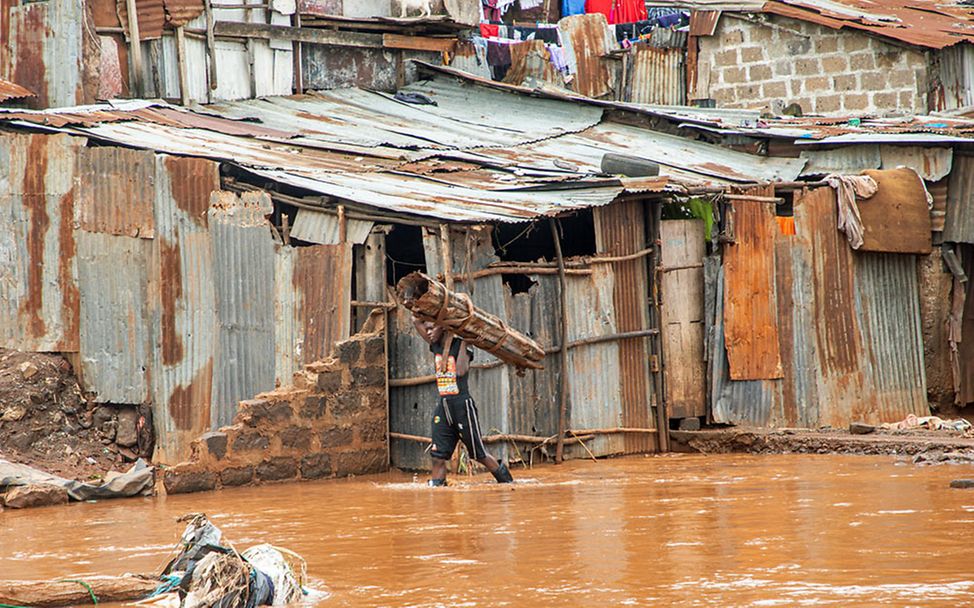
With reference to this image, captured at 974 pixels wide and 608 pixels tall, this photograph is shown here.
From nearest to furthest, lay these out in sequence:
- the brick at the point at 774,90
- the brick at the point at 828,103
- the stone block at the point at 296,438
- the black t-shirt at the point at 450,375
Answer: the black t-shirt at the point at 450,375
the stone block at the point at 296,438
the brick at the point at 828,103
the brick at the point at 774,90

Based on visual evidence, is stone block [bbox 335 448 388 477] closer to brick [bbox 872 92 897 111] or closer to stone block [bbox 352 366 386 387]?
stone block [bbox 352 366 386 387]

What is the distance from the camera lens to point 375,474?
13.6 meters

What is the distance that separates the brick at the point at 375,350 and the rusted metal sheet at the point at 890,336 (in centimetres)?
543

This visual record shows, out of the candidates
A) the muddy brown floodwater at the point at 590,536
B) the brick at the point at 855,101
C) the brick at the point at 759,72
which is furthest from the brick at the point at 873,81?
the muddy brown floodwater at the point at 590,536

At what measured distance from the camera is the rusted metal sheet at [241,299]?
44.6 ft

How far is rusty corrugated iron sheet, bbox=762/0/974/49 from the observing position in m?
20.2

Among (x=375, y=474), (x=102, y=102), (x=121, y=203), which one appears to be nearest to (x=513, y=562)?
(x=375, y=474)

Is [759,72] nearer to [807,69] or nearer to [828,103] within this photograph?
[807,69]

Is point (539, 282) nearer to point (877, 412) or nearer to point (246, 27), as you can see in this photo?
point (877, 412)

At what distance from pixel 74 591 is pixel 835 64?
16.5 meters

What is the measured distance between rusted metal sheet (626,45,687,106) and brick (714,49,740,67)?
0.69 m

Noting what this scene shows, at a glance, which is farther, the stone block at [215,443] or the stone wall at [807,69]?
the stone wall at [807,69]

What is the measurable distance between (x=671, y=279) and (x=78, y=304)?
6.07 m

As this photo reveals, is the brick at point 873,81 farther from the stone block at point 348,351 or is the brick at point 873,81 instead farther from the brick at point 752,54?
the stone block at point 348,351
